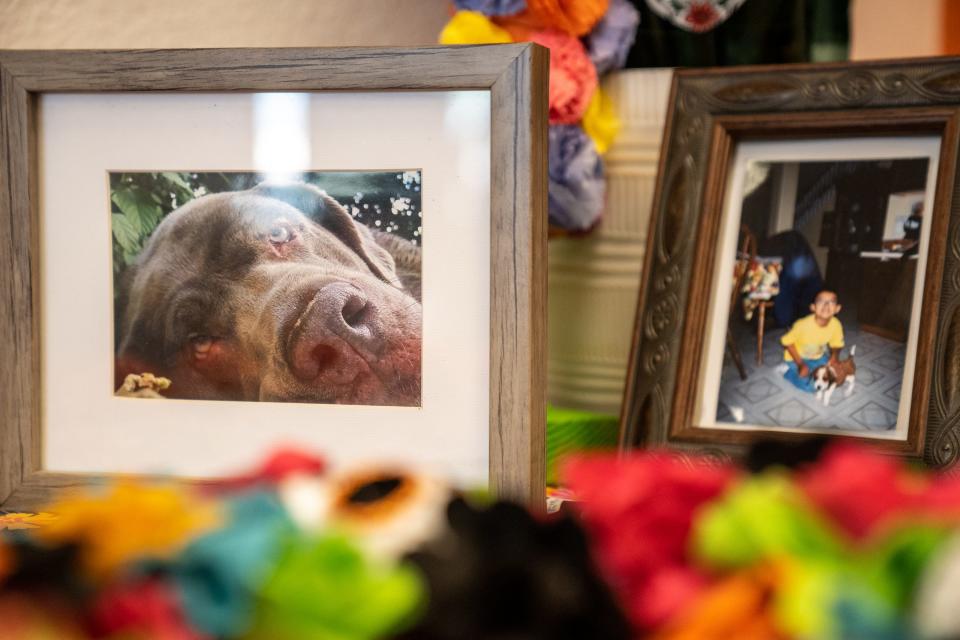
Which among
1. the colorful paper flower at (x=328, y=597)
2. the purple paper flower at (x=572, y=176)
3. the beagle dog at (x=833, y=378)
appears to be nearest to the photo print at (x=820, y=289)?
the beagle dog at (x=833, y=378)

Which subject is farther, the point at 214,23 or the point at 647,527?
the point at 214,23

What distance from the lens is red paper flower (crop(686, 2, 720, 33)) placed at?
0.83 m

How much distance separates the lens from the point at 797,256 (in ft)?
2.06

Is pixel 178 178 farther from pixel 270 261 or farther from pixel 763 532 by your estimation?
pixel 763 532

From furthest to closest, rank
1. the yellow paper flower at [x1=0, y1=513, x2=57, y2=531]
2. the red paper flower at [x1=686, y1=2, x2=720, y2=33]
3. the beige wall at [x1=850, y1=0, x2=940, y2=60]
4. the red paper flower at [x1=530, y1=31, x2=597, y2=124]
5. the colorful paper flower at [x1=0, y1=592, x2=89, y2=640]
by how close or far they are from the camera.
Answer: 1. the beige wall at [x1=850, y1=0, x2=940, y2=60]
2. the red paper flower at [x1=686, y1=2, x2=720, y2=33]
3. the red paper flower at [x1=530, y1=31, x2=597, y2=124]
4. the yellow paper flower at [x1=0, y1=513, x2=57, y2=531]
5. the colorful paper flower at [x1=0, y1=592, x2=89, y2=640]

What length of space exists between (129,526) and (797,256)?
532 millimetres

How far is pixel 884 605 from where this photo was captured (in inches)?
6.3

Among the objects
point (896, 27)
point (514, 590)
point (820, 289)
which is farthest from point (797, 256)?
point (896, 27)

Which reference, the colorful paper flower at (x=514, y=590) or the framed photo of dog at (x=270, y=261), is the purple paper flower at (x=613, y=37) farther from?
the colorful paper flower at (x=514, y=590)

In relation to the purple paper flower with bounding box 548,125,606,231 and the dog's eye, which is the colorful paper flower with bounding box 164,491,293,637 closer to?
the dog's eye

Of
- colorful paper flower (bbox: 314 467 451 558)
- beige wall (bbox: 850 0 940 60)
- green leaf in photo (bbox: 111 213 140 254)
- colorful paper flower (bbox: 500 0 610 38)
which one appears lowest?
colorful paper flower (bbox: 314 467 451 558)

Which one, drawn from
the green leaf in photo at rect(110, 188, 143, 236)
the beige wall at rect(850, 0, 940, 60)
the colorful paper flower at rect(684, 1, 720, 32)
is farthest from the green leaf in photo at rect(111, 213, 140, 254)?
the beige wall at rect(850, 0, 940, 60)

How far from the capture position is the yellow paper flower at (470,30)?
688 millimetres

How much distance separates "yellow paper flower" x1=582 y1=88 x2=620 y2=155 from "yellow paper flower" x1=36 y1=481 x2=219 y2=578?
613 millimetres
